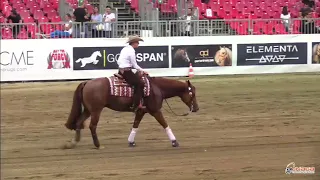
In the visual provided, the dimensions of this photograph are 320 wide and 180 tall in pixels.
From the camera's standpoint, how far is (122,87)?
11359mm

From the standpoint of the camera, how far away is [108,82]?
37.2 feet

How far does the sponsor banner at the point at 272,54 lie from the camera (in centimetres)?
2472

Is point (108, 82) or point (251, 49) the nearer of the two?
point (108, 82)

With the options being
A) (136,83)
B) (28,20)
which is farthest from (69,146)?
(28,20)

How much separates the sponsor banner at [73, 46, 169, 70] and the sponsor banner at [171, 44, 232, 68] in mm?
457

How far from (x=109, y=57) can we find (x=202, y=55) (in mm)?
3827

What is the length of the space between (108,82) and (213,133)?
2673 millimetres

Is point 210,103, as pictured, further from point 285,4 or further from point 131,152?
point 285,4

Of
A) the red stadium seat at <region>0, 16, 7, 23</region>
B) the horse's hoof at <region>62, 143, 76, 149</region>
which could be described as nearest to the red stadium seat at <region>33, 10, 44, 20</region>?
the red stadium seat at <region>0, 16, 7, 23</region>

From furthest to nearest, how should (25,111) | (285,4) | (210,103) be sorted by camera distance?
(285,4), (210,103), (25,111)

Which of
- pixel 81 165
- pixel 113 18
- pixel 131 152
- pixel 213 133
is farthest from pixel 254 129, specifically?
pixel 113 18

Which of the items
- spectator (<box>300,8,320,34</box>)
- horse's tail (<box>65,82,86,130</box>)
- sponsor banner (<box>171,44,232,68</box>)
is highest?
spectator (<box>300,8,320,34</box>)

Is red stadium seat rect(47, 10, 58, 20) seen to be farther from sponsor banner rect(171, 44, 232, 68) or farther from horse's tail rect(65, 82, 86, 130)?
horse's tail rect(65, 82, 86, 130)

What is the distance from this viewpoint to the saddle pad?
1131 centimetres
